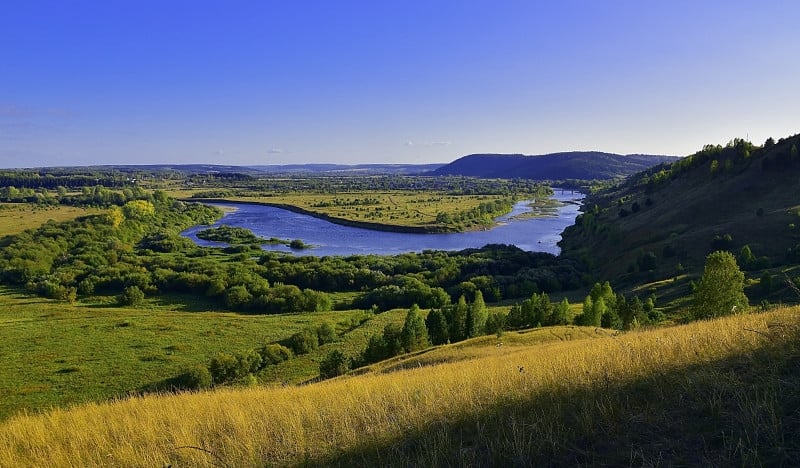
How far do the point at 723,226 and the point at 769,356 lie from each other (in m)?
64.3

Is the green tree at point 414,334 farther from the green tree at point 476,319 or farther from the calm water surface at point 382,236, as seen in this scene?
the calm water surface at point 382,236

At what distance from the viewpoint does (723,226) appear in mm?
58938

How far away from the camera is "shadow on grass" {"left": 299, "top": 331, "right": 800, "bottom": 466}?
4199 mm

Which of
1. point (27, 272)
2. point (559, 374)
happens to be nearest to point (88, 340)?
point (27, 272)

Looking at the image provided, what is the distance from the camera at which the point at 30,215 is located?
11131 cm

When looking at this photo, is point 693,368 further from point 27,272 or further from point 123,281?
point 27,272

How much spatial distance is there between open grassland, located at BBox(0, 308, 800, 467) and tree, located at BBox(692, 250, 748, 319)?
67.7ft

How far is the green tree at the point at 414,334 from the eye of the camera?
29797 millimetres

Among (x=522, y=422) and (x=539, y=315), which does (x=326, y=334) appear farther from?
(x=522, y=422)

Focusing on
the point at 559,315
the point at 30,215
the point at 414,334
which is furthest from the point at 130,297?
the point at 30,215

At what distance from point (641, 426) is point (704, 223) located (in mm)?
71789

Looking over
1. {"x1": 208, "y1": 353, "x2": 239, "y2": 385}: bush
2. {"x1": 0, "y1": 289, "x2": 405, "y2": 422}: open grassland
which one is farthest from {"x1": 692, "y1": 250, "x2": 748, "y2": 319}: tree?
{"x1": 208, "y1": 353, "x2": 239, "y2": 385}: bush

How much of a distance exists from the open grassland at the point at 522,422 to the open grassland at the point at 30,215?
102 meters

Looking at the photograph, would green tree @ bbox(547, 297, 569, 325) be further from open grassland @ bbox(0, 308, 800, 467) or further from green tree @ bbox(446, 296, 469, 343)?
open grassland @ bbox(0, 308, 800, 467)
